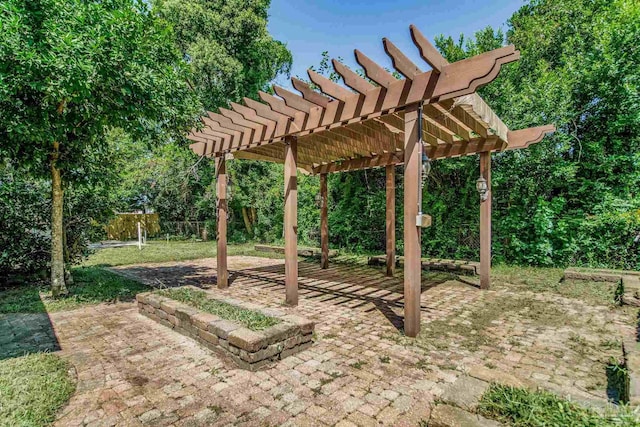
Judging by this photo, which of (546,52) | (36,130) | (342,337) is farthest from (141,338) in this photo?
(546,52)

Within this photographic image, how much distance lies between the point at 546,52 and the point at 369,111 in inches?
367

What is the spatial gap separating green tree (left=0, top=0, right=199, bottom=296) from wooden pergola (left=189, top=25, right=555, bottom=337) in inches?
35.9

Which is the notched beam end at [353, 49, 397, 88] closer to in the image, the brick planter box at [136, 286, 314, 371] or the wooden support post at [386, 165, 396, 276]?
the brick planter box at [136, 286, 314, 371]

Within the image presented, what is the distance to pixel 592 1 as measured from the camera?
9156 millimetres

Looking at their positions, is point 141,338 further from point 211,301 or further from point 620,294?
point 620,294

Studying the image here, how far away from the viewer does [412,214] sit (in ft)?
11.3

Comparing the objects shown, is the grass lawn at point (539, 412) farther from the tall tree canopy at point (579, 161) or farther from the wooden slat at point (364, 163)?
the tall tree canopy at point (579, 161)

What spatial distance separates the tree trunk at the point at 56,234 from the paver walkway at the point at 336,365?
0.97 metres

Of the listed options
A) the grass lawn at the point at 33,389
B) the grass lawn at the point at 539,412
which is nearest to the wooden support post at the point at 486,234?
the grass lawn at the point at 539,412

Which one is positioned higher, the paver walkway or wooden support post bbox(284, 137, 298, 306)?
wooden support post bbox(284, 137, 298, 306)

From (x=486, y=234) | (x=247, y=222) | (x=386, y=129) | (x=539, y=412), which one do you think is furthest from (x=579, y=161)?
(x=247, y=222)

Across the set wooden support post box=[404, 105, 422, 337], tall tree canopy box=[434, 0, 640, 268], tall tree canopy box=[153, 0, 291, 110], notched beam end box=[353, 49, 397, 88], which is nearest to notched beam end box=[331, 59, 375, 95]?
notched beam end box=[353, 49, 397, 88]

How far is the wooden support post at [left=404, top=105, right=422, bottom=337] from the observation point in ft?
11.2

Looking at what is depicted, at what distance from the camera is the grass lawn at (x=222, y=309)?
3275mm
